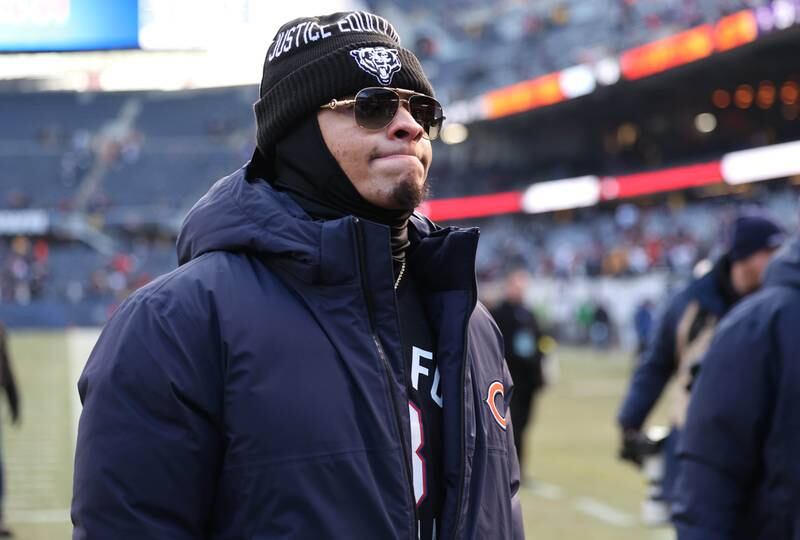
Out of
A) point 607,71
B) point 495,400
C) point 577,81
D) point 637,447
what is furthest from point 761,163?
point 495,400

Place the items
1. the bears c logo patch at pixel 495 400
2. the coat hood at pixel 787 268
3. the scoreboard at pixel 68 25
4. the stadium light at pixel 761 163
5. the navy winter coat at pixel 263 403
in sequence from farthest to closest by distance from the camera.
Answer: the stadium light at pixel 761 163
the scoreboard at pixel 68 25
the coat hood at pixel 787 268
the bears c logo patch at pixel 495 400
the navy winter coat at pixel 263 403

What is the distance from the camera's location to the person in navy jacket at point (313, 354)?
72.3 inches

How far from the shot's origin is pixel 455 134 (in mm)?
59531

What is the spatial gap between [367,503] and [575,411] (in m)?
15.4

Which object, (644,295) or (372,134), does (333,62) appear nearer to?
(372,134)

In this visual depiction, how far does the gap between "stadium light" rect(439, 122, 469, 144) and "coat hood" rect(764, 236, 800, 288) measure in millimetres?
54287

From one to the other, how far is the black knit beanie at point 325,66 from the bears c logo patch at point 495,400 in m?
0.55

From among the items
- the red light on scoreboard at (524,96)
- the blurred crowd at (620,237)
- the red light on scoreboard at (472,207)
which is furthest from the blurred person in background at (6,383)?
the red light on scoreboard at (472,207)

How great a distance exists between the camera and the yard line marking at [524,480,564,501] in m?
A: 9.68

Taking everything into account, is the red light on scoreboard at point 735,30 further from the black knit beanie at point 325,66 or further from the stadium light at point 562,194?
the black knit beanie at point 325,66

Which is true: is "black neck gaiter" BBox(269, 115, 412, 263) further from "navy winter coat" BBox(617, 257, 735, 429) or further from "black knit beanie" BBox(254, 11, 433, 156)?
"navy winter coat" BBox(617, 257, 735, 429)

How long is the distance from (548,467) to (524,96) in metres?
38.3

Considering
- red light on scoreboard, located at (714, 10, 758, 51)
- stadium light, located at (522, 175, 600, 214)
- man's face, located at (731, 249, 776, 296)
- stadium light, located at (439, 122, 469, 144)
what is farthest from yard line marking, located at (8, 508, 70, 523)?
stadium light, located at (439, 122, 469, 144)

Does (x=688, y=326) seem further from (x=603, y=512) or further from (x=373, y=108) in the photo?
(x=373, y=108)
